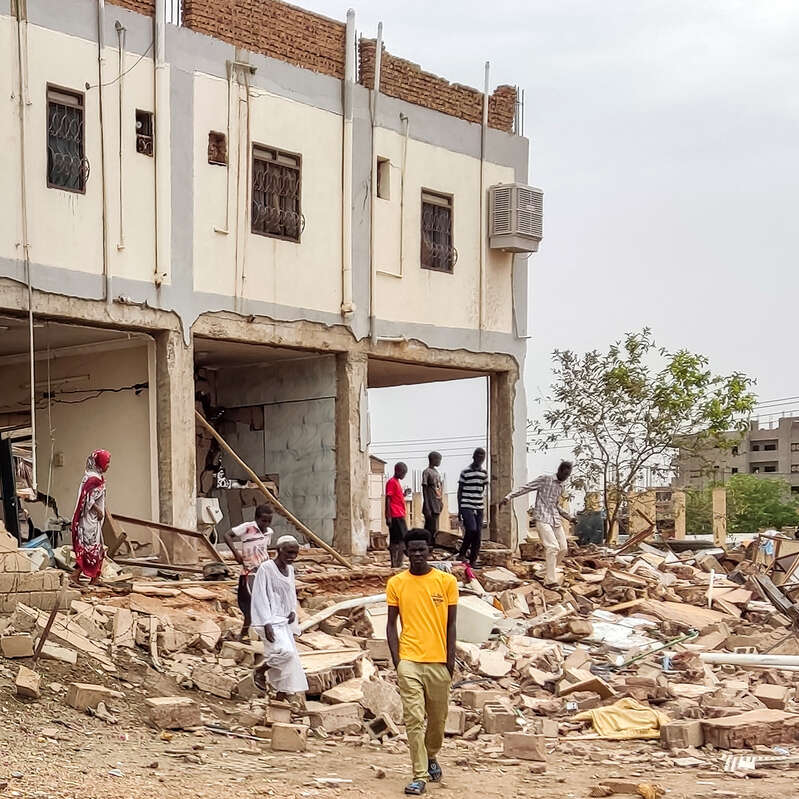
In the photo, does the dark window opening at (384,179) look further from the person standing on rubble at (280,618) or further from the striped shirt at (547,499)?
the person standing on rubble at (280,618)

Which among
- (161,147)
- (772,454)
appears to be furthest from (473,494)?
(772,454)

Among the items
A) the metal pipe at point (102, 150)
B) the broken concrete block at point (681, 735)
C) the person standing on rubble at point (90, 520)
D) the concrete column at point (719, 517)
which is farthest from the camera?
the concrete column at point (719, 517)

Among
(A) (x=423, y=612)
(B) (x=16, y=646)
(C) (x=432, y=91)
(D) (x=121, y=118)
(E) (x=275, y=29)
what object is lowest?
(B) (x=16, y=646)

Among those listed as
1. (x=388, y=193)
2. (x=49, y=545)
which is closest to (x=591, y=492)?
(x=388, y=193)

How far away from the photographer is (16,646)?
39.8ft

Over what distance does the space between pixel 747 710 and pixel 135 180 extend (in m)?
10.1

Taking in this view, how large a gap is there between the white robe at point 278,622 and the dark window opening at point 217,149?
351 inches

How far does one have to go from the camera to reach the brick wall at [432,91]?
2172cm

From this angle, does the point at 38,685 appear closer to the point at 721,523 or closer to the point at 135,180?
the point at 135,180

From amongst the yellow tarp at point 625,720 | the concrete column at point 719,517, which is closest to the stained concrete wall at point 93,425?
the yellow tarp at point 625,720

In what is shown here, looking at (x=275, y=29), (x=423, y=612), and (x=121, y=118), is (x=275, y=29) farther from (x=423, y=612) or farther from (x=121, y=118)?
(x=423, y=612)

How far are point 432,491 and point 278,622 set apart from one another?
844 cm

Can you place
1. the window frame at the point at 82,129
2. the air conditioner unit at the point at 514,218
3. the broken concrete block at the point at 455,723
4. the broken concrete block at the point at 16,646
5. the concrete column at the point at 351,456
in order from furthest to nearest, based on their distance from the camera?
1. the air conditioner unit at the point at 514,218
2. the concrete column at the point at 351,456
3. the window frame at the point at 82,129
4. the broken concrete block at the point at 16,646
5. the broken concrete block at the point at 455,723

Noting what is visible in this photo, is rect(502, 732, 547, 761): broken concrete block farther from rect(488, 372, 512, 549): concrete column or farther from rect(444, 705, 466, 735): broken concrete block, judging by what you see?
rect(488, 372, 512, 549): concrete column
